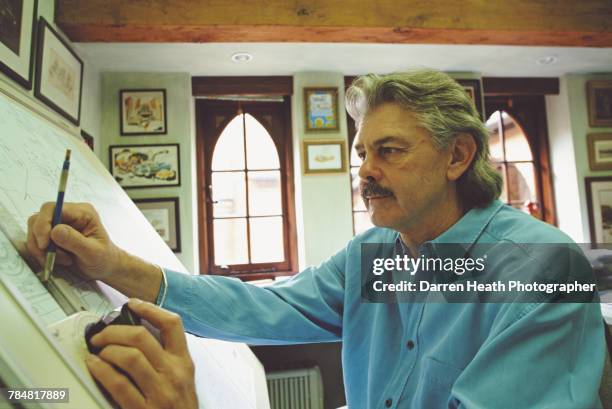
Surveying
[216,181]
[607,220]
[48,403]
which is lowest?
[48,403]

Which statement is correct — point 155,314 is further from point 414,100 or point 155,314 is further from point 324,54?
point 324,54

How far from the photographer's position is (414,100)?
99 cm

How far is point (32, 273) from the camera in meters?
0.51

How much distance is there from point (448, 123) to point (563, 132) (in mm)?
2818

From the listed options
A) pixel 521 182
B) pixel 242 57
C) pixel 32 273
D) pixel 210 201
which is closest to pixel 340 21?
pixel 242 57

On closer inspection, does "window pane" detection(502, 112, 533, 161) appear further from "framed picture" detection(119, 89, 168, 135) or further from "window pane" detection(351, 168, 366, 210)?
"framed picture" detection(119, 89, 168, 135)

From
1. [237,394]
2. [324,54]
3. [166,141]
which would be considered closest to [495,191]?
[237,394]

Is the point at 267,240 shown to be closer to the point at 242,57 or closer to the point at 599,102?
the point at 242,57

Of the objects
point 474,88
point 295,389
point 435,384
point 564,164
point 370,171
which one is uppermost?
point 474,88

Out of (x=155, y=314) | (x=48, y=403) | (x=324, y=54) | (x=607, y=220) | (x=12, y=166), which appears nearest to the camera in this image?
(x=48, y=403)

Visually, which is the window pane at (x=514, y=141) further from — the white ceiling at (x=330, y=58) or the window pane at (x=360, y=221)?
Result: the window pane at (x=360, y=221)

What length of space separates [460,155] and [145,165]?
7.08 feet

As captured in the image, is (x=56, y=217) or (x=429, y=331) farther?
(x=429, y=331)

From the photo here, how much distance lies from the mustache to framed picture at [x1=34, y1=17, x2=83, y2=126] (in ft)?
4.65
